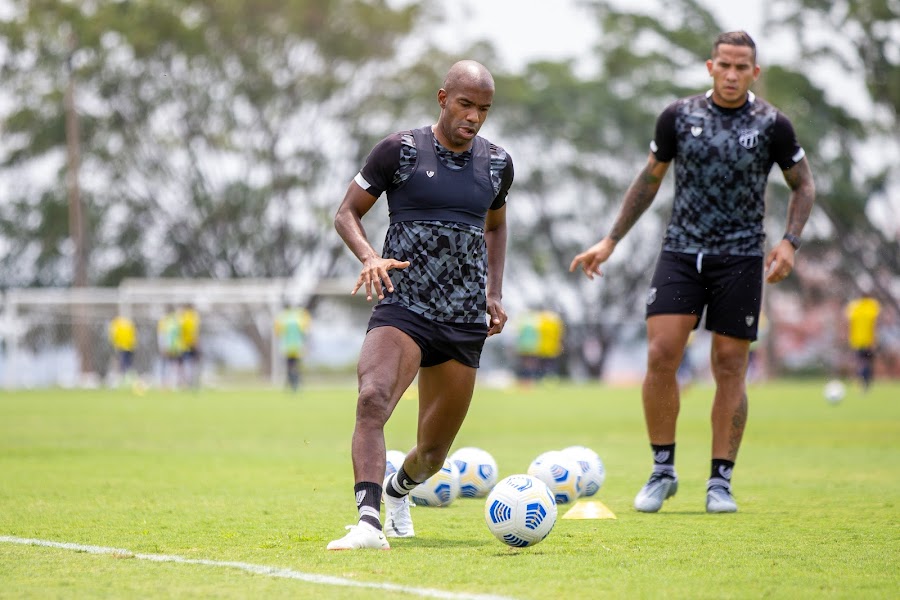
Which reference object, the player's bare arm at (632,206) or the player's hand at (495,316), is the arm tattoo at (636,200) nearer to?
the player's bare arm at (632,206)

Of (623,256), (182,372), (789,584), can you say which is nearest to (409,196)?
(789,584)

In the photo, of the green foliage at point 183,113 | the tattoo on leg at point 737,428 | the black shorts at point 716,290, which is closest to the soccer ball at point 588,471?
the tattoo on leg at point 737,428

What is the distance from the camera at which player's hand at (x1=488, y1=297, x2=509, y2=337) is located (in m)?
6.50

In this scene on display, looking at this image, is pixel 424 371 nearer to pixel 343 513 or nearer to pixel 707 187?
pixel 343 513

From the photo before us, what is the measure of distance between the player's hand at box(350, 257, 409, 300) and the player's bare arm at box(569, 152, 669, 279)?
90.3 inches

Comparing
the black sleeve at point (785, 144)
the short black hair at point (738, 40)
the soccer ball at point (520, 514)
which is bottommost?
the soccer ball at point (520, 514)

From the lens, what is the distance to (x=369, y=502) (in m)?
5.82

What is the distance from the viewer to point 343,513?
24.7 ft

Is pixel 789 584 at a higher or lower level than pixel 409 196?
lower

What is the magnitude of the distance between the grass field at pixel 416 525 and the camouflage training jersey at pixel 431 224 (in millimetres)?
1118

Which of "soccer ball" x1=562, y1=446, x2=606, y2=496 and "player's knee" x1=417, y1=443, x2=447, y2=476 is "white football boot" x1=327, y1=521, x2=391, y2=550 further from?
"soccer ball" x1=562, y1=446, x2=606, y2=496

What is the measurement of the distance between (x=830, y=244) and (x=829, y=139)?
3.97 meters

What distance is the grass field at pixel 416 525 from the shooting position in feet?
16.1

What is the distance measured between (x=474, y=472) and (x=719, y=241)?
2.14 m
